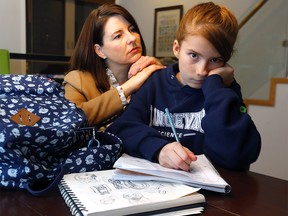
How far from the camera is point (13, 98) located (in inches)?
33.6

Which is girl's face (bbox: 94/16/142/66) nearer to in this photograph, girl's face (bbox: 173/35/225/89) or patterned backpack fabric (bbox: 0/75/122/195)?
girl's face (bbox: 173/35/225/89)

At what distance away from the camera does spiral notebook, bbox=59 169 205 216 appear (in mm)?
588

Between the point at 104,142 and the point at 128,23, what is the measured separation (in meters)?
0.69

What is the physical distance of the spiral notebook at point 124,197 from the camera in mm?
588

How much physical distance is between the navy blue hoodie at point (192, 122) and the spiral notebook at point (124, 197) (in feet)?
0.58

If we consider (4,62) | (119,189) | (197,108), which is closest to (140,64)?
(197,108)

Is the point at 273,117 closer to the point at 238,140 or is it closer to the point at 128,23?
the point at 128,23

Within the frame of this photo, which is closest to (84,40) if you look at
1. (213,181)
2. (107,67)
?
(107,67)

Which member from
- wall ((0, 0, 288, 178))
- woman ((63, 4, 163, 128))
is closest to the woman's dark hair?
woman ((63, 4, 163, 128))

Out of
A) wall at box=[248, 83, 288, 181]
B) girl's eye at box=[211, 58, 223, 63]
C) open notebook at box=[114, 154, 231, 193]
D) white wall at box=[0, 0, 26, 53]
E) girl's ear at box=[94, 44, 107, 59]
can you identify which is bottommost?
wall at box=[248, 83, 288, 181]

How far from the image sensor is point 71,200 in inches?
24.5

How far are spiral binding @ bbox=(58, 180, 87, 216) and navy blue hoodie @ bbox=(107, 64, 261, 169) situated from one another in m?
0.26

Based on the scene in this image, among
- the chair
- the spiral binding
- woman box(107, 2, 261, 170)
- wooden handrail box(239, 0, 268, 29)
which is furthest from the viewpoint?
wooden handrail box(239, 0, 268, 29)

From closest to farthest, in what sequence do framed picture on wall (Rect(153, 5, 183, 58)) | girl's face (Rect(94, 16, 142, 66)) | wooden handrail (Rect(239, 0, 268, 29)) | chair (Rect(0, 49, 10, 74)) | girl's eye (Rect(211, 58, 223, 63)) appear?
girl's eye (Rect(211, 58, 223, 63)) → girl's face (Rect(94, 16, 142, 66)) → chair (Rect(0, 49, 10, 74)) → wooden handrail (Rect(239, 0, 268, 29)) → framed picture on wall (Rect(153, 5, 183, 58))
